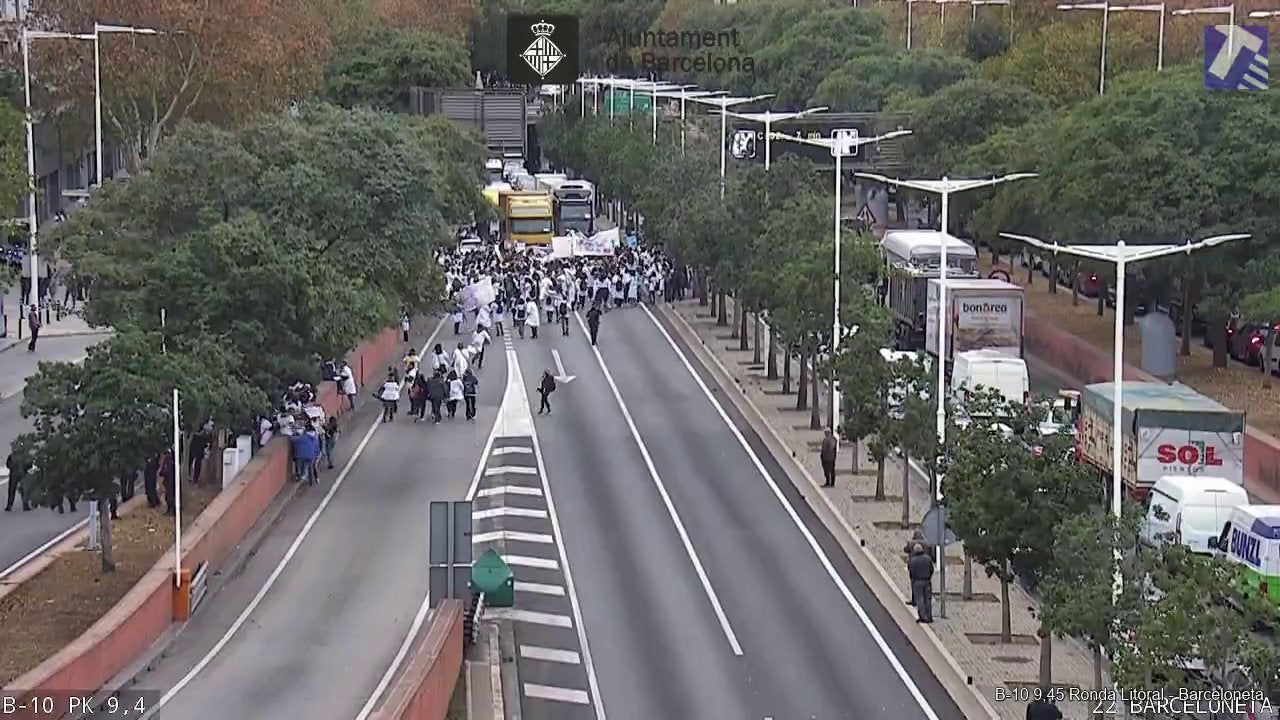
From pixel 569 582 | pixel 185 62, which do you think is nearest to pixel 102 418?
pixel 569 582

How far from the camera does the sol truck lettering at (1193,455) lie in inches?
1574

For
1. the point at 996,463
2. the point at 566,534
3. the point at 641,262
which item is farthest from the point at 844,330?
the point at 641,262

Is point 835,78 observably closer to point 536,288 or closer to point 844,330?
point 536,288

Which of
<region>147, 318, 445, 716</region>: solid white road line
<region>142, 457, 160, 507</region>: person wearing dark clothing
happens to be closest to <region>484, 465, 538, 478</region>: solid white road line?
<region>147, 318, 445, 716</region>: solid white road line

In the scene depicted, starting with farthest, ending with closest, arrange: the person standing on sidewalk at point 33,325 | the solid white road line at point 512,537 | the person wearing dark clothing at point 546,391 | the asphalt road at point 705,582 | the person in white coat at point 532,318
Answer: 1. the person in white coat at point 532,318
2. the person standing on sidewalk at point 33,325
3. the person wearing dark clothing at point 546,391
4. the solid white road line at point 512,537
5. the asphalt road at point 705,582

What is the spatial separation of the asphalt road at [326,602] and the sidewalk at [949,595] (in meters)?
7.73

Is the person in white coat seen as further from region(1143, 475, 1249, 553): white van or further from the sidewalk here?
region(1143, 475, 1249, 553): white van

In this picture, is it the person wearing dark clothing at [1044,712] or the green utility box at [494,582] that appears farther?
the green utility box at [494,582]

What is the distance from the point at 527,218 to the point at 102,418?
60617 mm

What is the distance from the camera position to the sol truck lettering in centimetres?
3997

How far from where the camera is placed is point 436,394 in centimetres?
5138

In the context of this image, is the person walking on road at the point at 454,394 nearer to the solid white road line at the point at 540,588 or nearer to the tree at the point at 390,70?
the solid white road line at the point at 540,588

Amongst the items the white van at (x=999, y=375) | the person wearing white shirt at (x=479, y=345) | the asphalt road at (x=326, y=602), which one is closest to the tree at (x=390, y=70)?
the person wearing white shirt at (x=479, y=345)

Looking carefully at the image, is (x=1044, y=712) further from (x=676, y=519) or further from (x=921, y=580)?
(x=676, y=519)
